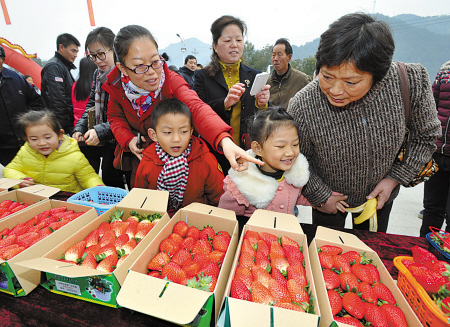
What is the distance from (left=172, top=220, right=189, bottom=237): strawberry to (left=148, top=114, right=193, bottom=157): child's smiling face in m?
0.53

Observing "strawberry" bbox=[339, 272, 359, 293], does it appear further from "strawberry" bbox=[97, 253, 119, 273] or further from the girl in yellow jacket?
the girl in yellow jacket

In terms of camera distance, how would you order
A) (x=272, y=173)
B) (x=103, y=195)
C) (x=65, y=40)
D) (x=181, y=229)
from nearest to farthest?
1. (x=181, y=229)
2. (x=272, y=173)
3. (x=103, y=195)
4. (x=65, y=40)

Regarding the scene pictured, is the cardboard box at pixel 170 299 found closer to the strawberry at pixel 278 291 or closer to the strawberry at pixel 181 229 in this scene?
the strawberry at pixel 278 291

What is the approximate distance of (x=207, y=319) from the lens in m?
0.70

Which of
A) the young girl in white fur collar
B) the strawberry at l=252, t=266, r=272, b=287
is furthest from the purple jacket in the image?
the strawberry at l=252, t=266, r=272, b=287

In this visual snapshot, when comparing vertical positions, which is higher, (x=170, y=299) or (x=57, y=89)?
(x=57, y=89)

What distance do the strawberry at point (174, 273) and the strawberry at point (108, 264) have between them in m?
0.20

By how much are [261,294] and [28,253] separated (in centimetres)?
85

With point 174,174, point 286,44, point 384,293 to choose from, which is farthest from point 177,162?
point 286,44

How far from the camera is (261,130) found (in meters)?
1.38

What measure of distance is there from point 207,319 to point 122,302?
0.25 metres

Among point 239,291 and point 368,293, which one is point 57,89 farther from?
point 368,293

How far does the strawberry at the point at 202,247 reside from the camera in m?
1.05

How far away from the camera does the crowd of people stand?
1.13m
